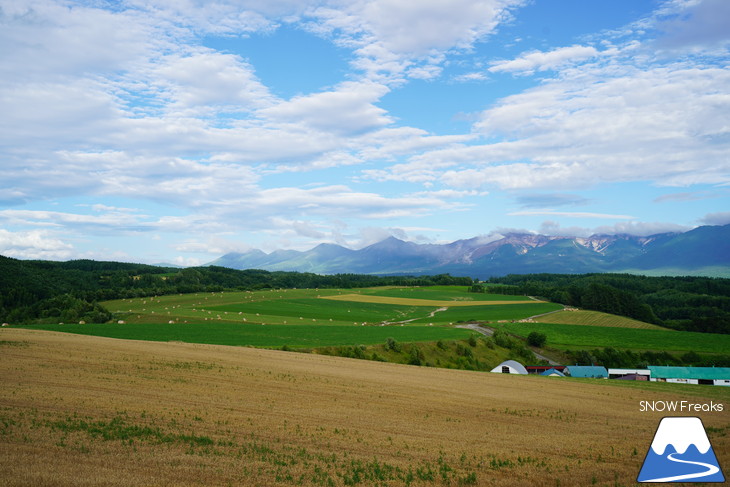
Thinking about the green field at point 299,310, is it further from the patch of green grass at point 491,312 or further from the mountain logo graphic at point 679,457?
the mountain logo graphic at point 679,457

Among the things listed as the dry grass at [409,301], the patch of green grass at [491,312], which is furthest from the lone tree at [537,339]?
the dry grass at [409,301]

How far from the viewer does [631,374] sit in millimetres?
69812

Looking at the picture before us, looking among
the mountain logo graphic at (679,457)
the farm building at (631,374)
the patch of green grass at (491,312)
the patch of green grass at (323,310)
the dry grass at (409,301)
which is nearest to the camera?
the mountain logo graphic at (679,457)

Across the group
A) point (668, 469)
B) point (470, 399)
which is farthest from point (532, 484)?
point (470, 399)

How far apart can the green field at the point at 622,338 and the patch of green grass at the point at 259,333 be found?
20388 millimetres

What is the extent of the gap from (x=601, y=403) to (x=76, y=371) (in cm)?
3496

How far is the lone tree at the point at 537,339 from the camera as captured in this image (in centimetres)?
9019

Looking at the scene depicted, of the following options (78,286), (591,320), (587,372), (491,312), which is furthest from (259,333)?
(78,286)

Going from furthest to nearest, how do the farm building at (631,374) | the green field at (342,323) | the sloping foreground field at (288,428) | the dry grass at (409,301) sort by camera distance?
the dry grass at (409,301), the green field at (342,323), the farm building at (631,374), the sloping foreground field at (288,428)

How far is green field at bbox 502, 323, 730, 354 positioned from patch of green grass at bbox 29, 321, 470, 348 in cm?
2039

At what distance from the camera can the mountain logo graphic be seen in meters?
15.4

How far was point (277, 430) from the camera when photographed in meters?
20.7

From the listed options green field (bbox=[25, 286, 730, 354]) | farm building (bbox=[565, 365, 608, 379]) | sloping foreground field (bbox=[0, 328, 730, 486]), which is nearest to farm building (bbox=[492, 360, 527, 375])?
farm building (bbox=[565, 365, 608, 379])

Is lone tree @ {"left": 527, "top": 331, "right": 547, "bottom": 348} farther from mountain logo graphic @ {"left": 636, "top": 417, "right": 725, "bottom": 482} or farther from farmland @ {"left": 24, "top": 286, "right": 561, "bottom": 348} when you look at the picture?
mountain logo graphic @ {"left": 636, "top": 417, "right": 725, "bottom": 482}
